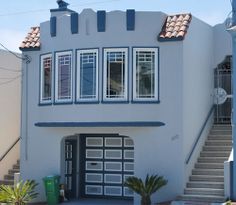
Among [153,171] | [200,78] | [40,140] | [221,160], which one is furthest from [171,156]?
[40,140]

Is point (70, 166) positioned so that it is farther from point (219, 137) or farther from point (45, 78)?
point (219, 137)

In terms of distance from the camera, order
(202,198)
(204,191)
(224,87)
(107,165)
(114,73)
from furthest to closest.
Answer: (224,87)
(107,165)
(114,73)
(204,191)
(202,198)

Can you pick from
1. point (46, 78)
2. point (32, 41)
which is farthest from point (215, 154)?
point (32, 41)

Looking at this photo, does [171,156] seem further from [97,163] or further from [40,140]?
[40,140]

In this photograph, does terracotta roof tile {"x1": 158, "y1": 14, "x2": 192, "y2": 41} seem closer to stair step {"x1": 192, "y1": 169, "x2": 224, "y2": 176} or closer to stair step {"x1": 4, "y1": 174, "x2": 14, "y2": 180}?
stair step {"x1": 192, "y1": 169, "x2": 224, "y2": 176}

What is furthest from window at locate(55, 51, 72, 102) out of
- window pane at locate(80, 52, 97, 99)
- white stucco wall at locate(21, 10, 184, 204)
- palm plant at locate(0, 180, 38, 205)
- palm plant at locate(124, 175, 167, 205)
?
palm plant at locate(124, 175, 167, 205)

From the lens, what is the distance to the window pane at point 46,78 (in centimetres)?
2016

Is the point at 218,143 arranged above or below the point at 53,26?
below

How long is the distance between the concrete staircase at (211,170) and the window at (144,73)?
302cm

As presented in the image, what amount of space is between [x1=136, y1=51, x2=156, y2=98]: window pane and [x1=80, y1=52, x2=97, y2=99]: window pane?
4.88 ft

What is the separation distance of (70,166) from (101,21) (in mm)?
5367

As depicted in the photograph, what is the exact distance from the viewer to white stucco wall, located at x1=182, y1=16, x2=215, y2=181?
1872 cm

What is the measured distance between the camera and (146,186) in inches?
682

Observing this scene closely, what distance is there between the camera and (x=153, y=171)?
18.3 m
